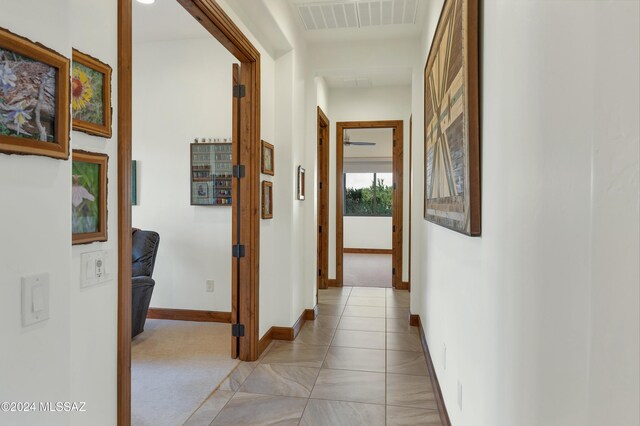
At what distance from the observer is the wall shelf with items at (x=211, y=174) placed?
3.88 m

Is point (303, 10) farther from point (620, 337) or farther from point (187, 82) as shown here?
point (620, 337)

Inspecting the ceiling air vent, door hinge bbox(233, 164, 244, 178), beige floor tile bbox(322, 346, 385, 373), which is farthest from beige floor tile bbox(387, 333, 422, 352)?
the ceiling air vent

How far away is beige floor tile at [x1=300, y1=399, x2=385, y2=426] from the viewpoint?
2119 millimetres

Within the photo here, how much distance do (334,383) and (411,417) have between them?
603mm

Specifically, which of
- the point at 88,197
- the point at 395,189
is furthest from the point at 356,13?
the point at 88,197

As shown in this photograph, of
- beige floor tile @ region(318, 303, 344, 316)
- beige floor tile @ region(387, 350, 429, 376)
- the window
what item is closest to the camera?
beige floor tile @ region(387, 350, 429, 376)

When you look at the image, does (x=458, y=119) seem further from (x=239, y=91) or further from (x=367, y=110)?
(x=367, y=110)

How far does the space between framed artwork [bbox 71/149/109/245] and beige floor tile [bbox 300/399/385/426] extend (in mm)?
1548

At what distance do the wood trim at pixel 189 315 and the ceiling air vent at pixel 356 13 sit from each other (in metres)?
3.00

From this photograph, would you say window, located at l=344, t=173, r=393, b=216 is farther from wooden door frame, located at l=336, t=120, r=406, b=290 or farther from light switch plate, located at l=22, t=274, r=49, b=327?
light switch plate, located at l=22, t=274, r=49, b=327

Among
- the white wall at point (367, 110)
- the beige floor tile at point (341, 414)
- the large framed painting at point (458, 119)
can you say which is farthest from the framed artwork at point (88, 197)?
the white wall at point (367, 110)

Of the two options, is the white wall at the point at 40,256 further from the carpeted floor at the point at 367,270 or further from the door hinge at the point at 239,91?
the carpeted floor at the point at 367,270

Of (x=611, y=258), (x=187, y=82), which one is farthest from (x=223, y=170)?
(x=611, y=258)

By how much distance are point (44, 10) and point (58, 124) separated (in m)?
0.27
